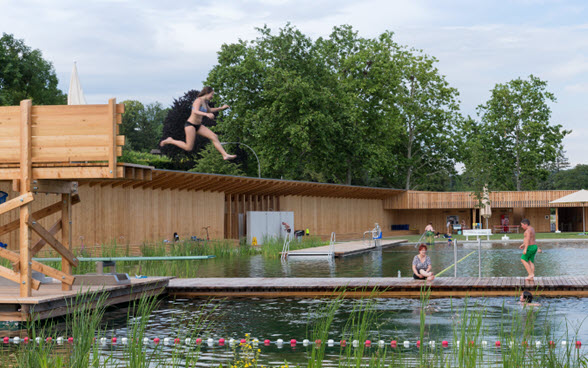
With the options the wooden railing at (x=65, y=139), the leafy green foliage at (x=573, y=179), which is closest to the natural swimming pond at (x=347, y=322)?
the wooden railing at (x=65, y=139)

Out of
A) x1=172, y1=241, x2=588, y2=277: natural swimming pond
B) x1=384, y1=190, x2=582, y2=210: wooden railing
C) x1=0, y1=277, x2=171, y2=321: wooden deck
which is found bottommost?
x1=172, y1=241, x2=588, y2=277: natural swimming pond

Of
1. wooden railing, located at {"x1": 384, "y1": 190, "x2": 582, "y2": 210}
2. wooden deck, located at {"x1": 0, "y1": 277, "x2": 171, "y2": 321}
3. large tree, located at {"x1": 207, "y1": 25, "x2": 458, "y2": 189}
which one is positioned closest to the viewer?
wooden deck, located at {"x1": 0, "y1": 277, "x2": 171, "y2": 321}

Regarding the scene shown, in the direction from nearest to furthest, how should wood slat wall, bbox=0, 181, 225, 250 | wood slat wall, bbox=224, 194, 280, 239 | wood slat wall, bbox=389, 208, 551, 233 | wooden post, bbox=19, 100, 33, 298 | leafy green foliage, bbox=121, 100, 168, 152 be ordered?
wooden post, bbox=19, 100, 33, 298, wood slat wall, bbox=0, 181, 225, 250, wood slat wall, bbox=224, 194, 280, 239, wood slat wall, bbox=389, 208, 551, 233, leafy green foliage, bbox=121, 100, 168, 152

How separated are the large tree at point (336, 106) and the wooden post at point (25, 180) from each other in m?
28.4

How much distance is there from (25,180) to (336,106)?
3306cm

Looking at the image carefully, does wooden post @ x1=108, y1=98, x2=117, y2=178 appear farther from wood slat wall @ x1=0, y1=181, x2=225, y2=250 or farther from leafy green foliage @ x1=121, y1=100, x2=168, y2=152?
leafy green foliage @ x1=121, y1=100, x2=168, y2=152

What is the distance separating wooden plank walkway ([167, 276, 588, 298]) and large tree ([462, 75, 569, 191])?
3976 centimetres

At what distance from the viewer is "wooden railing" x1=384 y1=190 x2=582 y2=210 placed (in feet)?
151

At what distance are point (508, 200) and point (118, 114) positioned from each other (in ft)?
130

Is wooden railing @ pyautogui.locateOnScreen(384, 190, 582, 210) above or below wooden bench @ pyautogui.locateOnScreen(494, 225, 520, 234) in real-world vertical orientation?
above

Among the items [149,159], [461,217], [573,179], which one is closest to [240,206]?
[149,159]

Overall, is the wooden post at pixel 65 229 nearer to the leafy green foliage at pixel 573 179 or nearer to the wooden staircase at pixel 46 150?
the wooden staircase at pixel 46 150

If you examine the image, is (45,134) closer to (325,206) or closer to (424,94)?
(325,206)

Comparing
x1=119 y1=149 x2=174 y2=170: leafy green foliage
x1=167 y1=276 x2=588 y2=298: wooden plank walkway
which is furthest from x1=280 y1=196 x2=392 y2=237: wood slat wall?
x1=167 y1=276 x2=588 y2=298: wooden plank walkway
